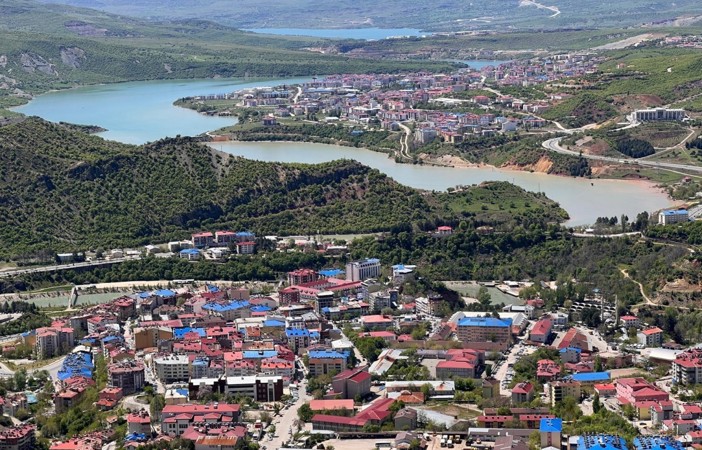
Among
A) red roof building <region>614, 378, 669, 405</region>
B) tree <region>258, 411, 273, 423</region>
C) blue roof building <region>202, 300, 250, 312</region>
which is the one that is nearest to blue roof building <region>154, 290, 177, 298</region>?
blue roof building <region>202, 300, 250, 312</region>

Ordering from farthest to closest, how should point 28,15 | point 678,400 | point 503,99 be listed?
point 28,15 < point 503,99 < point 678,400

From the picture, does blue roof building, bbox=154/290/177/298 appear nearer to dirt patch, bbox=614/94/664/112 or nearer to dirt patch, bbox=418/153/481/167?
dirt patch, bbox=418/153/481/167

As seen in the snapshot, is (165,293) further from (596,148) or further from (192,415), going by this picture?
(596,148)

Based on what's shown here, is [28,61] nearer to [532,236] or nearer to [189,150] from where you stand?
[189,150]

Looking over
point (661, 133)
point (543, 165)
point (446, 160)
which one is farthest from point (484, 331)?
point (661, 133)

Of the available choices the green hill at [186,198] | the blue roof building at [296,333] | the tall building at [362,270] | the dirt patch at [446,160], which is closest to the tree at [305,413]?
the blue roof building at [296,333]

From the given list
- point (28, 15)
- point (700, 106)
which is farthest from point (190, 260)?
point (28, 15)
